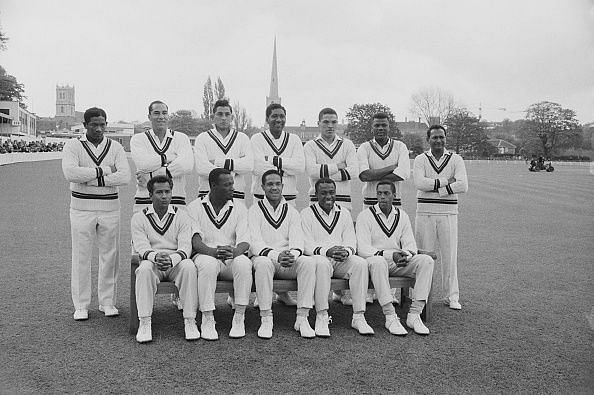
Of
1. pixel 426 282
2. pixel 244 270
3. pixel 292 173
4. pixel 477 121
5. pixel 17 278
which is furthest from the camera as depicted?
pixel 477 121

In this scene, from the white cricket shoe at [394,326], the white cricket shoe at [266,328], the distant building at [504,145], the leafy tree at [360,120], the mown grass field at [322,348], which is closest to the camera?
the mown grass field at [322,348]

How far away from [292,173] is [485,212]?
11715mm

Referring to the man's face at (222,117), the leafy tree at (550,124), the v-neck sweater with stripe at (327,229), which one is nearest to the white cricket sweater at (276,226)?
the v-neck sweater with stripe at (327,229)

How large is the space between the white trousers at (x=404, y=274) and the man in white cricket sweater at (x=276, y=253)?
63cm

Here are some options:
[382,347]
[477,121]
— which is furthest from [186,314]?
[477,121]

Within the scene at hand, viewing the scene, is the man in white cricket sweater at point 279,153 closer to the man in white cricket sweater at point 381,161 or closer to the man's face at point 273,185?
the man's face at point 273,185

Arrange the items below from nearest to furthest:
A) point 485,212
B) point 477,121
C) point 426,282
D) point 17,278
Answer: point 426,282 < point 17,278 < point 485,212 < point 477,121

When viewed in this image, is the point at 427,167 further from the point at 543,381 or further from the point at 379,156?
the point at 543,381

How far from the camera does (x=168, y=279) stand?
5.55 m

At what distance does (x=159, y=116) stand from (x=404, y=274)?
3.05 meters

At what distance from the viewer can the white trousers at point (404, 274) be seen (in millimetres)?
5734

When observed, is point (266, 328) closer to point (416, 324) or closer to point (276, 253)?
point (276, 253)

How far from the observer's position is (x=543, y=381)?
14.3ft

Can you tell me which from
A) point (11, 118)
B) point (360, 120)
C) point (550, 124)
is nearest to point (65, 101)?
point (11, 118)
